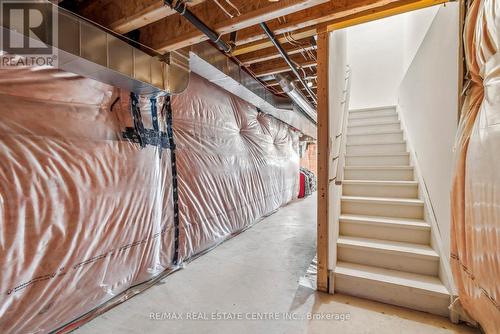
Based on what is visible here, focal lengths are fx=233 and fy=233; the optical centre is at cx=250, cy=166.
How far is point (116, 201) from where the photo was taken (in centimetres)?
188

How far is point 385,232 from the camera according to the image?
7.15 ft

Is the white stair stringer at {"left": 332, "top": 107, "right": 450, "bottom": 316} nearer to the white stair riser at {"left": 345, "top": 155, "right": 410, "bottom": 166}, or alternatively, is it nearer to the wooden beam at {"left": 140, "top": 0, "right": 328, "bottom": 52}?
the white stair riser at {"left": 345, "top": 155, "right": 410, "bottom": 166}

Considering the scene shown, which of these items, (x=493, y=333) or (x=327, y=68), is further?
(x=327, y=68)

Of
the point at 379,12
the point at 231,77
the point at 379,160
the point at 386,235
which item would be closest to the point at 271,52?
the point at 231,77

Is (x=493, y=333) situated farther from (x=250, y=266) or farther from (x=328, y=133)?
(x=250, y=266)

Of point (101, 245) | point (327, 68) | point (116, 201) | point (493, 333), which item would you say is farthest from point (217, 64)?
point (493, 333)

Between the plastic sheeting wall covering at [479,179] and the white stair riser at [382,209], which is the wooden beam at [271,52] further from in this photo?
the white stair riser at [382,209]

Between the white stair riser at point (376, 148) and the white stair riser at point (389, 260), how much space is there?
1482mm

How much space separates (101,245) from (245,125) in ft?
8.73

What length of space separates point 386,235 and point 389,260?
10.2 inches

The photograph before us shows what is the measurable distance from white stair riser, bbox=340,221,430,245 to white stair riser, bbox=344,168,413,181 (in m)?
0.72

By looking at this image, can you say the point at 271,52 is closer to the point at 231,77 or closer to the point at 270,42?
the point at 270,42

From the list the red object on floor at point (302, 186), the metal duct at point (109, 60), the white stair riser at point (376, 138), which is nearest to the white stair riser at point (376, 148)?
the white stair riser at point (376, 138)
